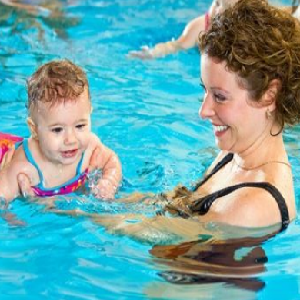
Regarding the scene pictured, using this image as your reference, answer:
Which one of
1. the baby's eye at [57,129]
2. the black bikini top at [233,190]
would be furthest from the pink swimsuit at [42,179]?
the black bikini top at [233,190]

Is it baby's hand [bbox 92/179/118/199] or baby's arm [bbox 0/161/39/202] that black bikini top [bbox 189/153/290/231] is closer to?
baby's hand [bbox 92/179/118/199]

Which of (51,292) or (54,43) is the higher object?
(54,43)

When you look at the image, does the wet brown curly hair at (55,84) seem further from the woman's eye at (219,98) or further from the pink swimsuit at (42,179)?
the woman's eye at (219,98)

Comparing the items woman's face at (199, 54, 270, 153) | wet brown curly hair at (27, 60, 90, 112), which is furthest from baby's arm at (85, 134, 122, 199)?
woman's face at (199, 54, 270, 153)

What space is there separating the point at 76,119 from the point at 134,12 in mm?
4425

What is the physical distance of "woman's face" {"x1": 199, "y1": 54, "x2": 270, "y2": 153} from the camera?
3000 millimetres

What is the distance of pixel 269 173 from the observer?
300 cm

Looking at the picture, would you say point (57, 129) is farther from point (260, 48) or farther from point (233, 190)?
point (260, 48)

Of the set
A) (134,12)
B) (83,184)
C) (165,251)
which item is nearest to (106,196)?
(83,184)

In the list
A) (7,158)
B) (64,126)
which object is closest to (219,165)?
(64,126)

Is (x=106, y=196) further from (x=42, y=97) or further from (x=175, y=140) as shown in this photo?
(x=175, y=140)

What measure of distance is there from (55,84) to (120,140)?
1.30m

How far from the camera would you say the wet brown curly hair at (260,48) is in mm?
2926

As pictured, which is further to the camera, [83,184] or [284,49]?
[83,184]
